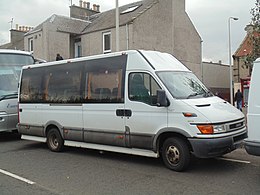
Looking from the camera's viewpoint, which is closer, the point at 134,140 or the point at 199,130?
the point at 199,130

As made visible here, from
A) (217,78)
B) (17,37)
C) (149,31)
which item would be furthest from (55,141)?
(217,78)

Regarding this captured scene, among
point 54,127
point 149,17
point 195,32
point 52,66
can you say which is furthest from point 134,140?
point 195,32

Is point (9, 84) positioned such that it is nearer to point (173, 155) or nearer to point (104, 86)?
point (104, 86)

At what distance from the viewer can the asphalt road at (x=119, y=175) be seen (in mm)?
5438

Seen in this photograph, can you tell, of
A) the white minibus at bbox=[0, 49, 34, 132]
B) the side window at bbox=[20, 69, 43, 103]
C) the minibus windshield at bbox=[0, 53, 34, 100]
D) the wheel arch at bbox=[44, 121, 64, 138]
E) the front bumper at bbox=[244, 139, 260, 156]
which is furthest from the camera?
the minibus windshield at bbox=[0, 53, 34, 100]

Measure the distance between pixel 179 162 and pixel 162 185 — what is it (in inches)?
34.7

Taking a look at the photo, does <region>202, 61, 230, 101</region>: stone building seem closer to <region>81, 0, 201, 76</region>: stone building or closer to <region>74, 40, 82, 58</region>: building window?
<region>81, 0, 201, 76</region>: stone building

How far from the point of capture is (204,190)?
5.29 metres

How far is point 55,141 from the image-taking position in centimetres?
910

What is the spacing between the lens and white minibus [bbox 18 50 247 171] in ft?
20.5

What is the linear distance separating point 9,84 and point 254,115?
358 inches

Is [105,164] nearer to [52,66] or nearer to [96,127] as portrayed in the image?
[96,127]

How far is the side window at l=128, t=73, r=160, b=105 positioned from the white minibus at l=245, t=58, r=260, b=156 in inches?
76.5

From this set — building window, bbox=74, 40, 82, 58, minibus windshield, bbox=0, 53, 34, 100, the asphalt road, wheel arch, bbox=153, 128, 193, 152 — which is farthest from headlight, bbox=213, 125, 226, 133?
building window, bbox=74, 40, 82, 58
